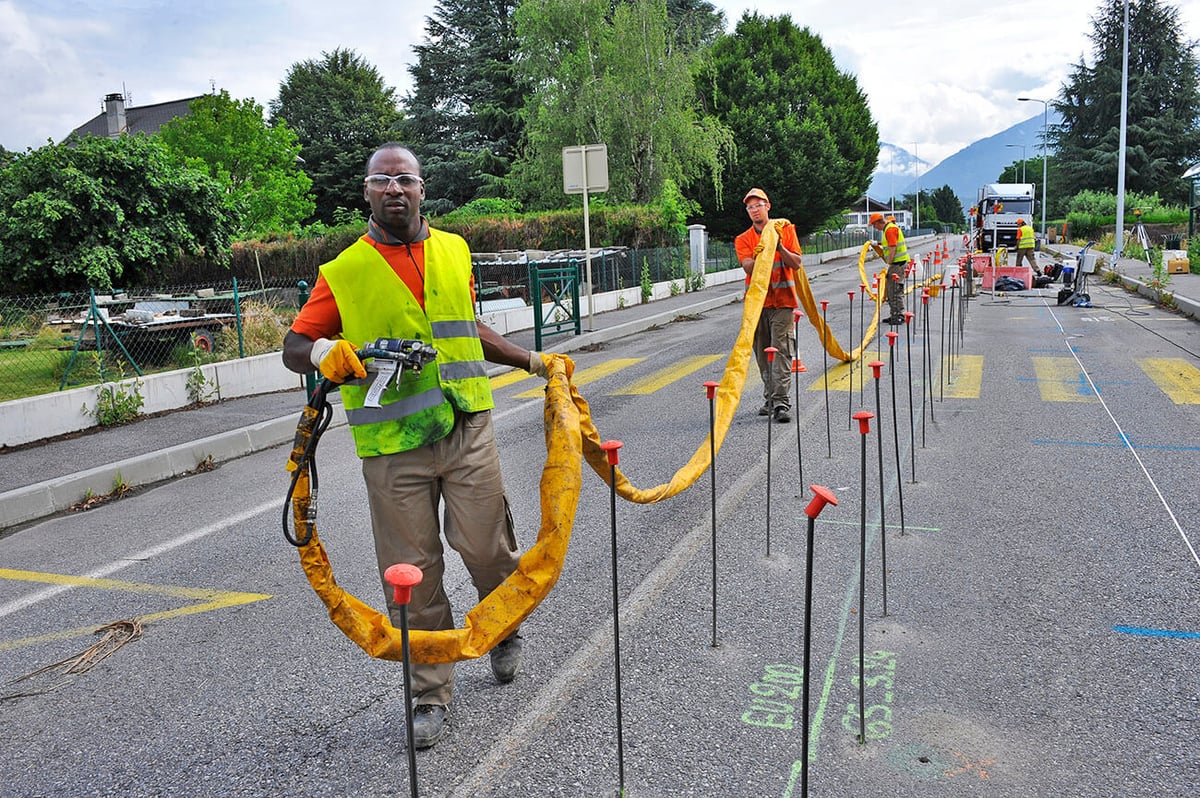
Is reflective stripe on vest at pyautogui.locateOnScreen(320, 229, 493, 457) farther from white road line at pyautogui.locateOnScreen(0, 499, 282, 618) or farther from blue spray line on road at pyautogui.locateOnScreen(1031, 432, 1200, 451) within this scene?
blue spray line on road at pyautogui.locateOnScreen(1031, 432, 1200, 451)


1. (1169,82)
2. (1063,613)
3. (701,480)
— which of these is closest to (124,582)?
(701,480)

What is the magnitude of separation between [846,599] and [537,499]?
9.10 feet

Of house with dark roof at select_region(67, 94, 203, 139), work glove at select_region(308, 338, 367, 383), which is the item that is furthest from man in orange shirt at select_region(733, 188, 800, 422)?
house with dark roof at select_region(67, 94, 203, 139)

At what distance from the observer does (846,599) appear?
454 centimetres

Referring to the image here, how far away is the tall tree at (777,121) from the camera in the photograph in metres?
42.0

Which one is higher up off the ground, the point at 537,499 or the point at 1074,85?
the point at 1074,85

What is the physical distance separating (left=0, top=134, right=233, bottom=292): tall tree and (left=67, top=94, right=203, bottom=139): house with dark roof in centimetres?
4482

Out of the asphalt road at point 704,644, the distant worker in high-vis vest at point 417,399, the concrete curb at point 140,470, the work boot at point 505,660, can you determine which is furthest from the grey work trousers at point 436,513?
the concrete curb at point 140,470

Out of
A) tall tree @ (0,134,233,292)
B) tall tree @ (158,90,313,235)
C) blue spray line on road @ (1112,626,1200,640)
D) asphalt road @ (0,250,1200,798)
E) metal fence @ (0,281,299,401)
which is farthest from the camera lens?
tall tree @ (158,90,313,235)

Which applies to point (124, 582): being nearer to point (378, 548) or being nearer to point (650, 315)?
point (378, 548)

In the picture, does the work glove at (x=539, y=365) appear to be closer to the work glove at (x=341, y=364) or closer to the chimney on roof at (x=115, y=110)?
the work glove at (x=341, y=364)

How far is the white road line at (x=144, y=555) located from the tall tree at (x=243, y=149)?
35.5m

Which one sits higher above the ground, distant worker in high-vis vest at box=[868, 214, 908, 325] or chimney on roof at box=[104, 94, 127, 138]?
chimney on roof at box=[104, 94, 127, 138]

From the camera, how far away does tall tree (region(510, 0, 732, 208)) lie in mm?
33406
